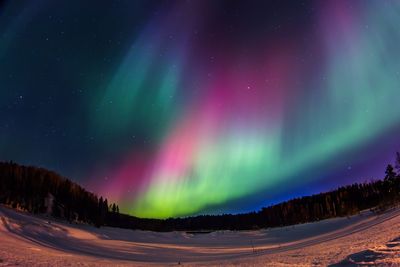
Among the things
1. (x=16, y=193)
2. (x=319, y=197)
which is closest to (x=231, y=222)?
(x=319, y=197)

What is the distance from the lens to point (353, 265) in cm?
518

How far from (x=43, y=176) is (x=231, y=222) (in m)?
74.8

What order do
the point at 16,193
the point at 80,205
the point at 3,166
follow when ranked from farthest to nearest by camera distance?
1. the point at 80,205
2. the point at 3,166
3. the point at 16,193

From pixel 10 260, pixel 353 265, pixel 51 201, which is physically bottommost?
pixel 353 265

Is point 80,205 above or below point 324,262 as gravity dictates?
above

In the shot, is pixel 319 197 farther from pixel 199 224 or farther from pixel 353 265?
pixel 353 265

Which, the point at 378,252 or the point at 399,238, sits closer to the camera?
the point at 378,252

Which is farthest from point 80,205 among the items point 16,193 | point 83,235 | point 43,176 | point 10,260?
point 10,260

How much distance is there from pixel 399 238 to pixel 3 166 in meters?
45.2

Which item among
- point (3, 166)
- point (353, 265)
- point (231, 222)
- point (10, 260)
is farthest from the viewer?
point (231, 222)

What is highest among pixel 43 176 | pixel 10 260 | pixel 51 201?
pixel 43 176

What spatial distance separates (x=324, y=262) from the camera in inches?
244

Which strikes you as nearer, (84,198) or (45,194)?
(45,194)

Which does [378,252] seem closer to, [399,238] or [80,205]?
[399,238]
